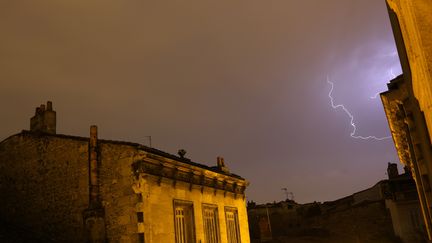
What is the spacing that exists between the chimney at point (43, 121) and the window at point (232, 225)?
903 cm

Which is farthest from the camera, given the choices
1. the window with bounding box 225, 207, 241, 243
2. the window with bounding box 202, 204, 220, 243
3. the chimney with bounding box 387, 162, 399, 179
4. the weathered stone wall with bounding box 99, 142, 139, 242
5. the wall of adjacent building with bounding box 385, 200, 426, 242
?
the chimney with bounding box 387, 162, 399, 179

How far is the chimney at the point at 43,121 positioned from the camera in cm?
1848

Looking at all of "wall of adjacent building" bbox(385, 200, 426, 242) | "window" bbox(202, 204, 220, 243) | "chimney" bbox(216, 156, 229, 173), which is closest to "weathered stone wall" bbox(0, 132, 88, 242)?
"window" bbox(202, 204, 220, 243)

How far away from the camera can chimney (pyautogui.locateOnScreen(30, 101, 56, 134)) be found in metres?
18.5

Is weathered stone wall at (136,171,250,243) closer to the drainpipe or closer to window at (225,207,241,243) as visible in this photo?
window at (225,207,241,243)

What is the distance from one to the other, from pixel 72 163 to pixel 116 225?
307 cm

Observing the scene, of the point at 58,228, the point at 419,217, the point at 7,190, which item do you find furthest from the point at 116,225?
the point at 419,217

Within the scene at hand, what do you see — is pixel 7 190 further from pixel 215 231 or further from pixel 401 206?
pixel 401 206

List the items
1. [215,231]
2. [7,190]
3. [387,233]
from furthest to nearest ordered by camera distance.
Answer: [387,233] < [215,231] < [7,190]

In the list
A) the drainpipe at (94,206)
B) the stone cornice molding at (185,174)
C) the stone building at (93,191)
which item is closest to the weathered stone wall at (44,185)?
the stone building at (93,191)

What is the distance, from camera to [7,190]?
59.3ft

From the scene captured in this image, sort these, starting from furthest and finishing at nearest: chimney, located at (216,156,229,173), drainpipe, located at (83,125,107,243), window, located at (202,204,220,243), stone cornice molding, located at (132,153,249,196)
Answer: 1. chimney, located at (216,156,229,173)
2. window, located at (202,204,220,243)
3. stone cornice molding, located at (132,153,249,196)
4. drainpipe, located at (83,125,107,243)

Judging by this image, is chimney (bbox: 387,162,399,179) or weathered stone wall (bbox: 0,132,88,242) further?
chimney (bbox: 387,162,399,179)

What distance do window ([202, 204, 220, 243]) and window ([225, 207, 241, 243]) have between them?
4.16 ft
